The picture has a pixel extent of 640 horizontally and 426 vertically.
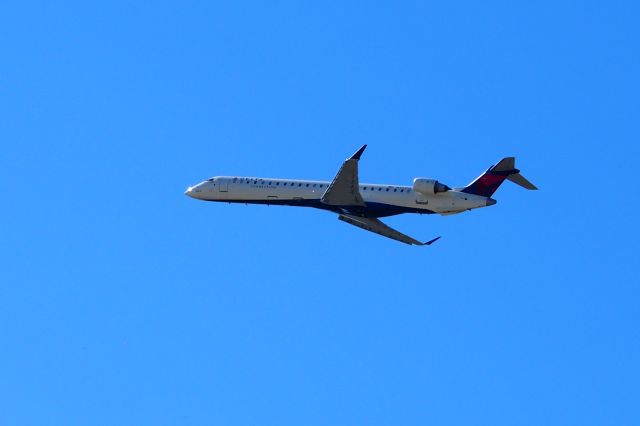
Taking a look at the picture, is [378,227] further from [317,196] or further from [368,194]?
[317,196]

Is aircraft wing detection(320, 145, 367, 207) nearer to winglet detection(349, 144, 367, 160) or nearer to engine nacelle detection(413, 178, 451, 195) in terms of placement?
winglet detection(349, 144, 367, 160)

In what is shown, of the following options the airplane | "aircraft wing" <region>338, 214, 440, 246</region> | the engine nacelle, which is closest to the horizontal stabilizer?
the airplane

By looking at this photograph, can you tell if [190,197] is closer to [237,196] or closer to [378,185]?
[237,196]

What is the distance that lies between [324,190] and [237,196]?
5466 millimetres

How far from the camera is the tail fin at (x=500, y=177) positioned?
63.6 m

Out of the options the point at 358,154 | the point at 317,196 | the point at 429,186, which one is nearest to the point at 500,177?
the point at 429,186

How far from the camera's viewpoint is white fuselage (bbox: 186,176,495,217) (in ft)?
210

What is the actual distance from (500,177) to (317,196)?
9846 mm

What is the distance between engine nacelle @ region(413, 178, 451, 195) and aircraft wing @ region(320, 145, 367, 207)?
3.04 m

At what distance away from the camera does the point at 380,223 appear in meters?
67.6

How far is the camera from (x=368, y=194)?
65688 millimetres

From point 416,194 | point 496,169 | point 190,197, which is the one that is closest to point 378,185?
point 416,194

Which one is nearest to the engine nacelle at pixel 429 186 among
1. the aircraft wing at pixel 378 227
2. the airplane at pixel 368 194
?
the airplane at pixel 368 194

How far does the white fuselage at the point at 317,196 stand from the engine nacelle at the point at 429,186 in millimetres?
423
